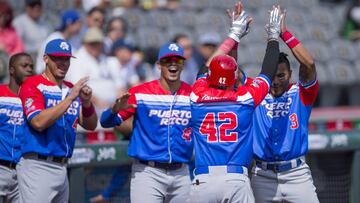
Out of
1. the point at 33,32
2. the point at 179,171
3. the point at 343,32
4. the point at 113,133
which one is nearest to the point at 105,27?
the point at 33,32

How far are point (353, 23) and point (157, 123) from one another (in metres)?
8.10

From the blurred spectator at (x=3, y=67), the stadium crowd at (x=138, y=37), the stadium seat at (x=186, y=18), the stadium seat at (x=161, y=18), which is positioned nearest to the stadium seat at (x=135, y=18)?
the stadium crowd at (x=138, y=37)

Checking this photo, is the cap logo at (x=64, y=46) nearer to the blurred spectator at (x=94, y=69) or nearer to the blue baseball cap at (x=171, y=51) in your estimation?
the blue baseball cap at (x=171, y=51)

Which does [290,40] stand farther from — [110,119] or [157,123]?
[110,119]

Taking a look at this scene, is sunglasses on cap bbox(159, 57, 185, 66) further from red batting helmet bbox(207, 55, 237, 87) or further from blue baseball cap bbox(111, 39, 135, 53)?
blue baseball cap bbox(111, 39, 135, 53)

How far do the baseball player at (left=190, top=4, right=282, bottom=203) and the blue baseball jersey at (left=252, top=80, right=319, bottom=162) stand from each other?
581mm

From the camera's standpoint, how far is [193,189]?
6738 mm

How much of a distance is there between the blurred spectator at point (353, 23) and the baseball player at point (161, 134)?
777cm

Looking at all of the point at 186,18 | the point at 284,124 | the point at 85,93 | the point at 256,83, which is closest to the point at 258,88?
the point at 256,83

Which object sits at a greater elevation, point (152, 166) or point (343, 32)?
point (343, 32)

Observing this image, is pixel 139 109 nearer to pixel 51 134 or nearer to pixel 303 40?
pixel 51 134

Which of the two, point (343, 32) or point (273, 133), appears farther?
point (343, 32)

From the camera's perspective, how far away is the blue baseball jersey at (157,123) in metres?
7.51

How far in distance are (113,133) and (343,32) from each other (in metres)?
6.34
